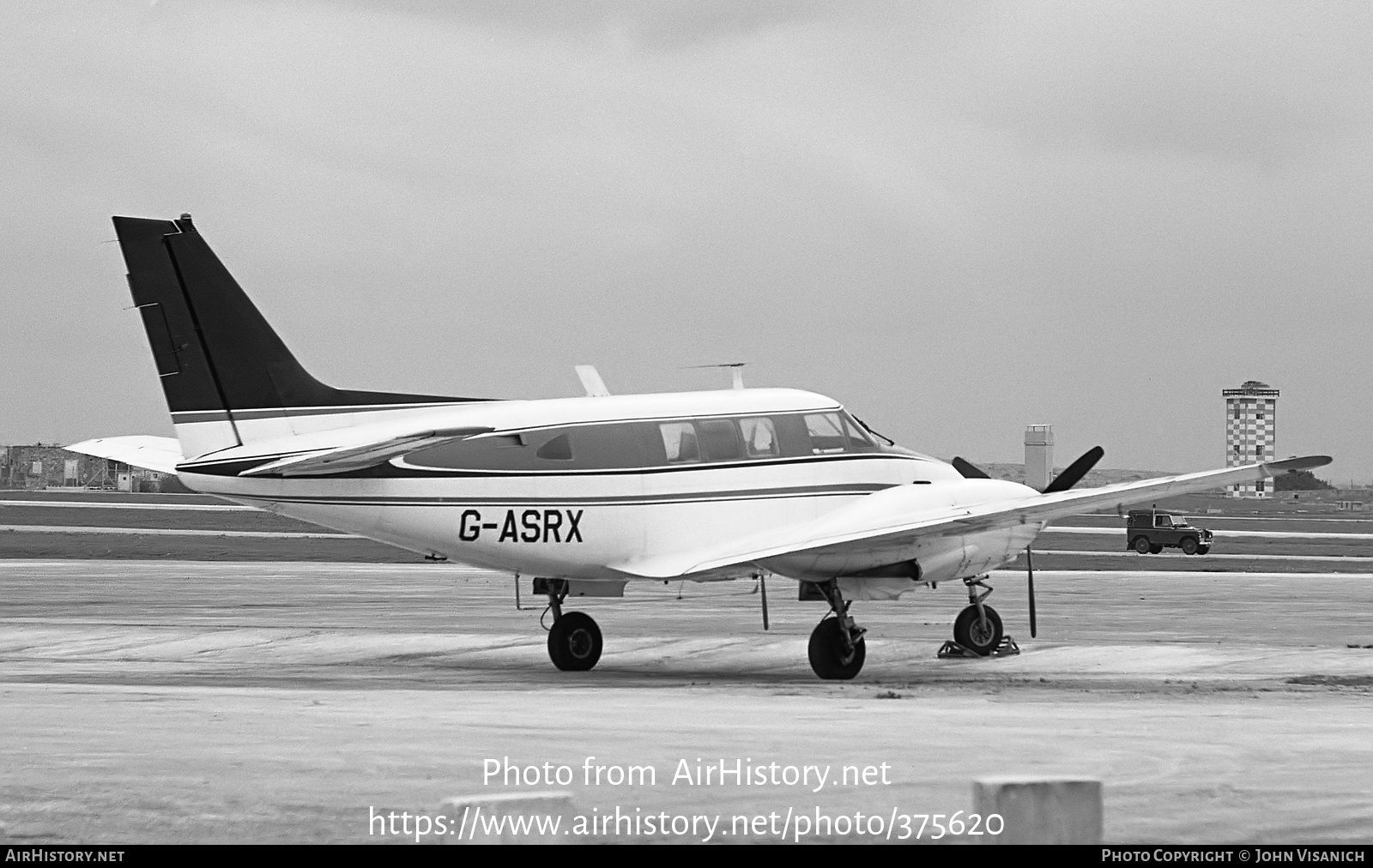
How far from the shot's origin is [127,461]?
78.8 feet

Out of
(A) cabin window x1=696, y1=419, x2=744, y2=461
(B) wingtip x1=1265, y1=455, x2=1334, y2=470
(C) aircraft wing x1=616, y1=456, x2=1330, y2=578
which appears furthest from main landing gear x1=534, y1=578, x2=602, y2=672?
(B) wingtip x1=1265, y1=455, x2=1334, y2=470

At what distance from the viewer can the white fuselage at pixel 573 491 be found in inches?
798

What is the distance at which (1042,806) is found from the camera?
6.66 meters

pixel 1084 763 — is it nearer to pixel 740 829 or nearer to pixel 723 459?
pixel 740 829

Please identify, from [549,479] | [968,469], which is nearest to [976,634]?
[968,469]

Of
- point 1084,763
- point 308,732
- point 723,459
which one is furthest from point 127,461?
point 1084,763

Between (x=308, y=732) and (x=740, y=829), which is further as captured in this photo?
(x=308, y=732)

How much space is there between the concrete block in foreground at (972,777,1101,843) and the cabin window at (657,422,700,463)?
14.5m

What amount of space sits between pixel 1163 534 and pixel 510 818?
61.7 meters

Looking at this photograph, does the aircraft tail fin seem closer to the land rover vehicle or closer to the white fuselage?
the white fuselage

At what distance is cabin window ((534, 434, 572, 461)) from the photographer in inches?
816

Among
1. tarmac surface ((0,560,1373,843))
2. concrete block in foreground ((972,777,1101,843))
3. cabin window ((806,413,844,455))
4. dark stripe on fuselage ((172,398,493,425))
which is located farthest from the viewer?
cabin window ((806,413,844,455))
